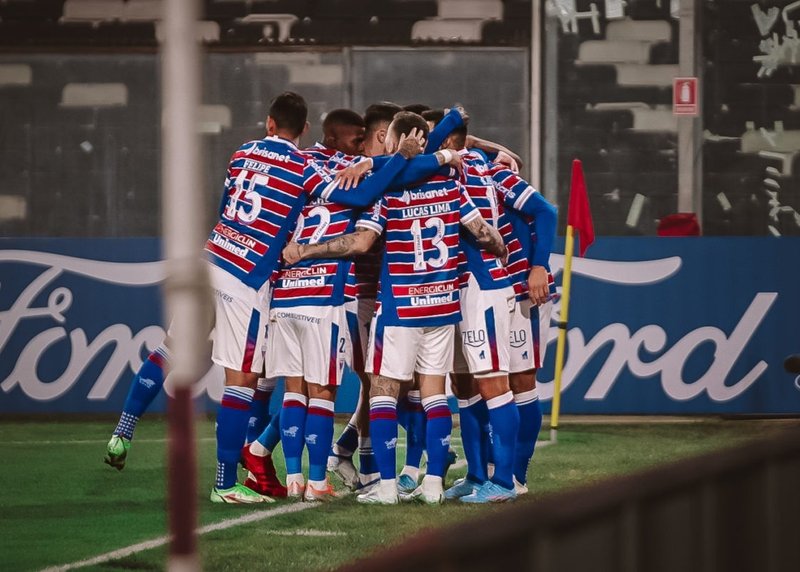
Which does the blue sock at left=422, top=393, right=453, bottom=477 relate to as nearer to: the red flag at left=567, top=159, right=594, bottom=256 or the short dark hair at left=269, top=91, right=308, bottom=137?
the short dark hair at left=269, top=91, right=308, bottom=137

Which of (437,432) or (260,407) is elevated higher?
(437,432)

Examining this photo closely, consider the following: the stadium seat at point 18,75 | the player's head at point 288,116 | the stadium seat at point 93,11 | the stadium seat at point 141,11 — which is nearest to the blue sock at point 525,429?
the player's head at point 288,116

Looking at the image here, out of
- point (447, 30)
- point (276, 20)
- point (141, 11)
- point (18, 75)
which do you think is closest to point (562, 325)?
point (447, 30)

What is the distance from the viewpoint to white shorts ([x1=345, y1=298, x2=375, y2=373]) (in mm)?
7754

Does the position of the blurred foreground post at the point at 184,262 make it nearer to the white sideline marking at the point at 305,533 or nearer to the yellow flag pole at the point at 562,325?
the white sideline marking at the point at 305,533

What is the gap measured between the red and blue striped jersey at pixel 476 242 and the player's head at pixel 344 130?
0.59 meters

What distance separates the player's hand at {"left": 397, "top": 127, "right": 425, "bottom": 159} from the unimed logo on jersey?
4.10 metres

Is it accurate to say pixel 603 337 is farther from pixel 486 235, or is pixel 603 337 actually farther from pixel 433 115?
pixel 486 235

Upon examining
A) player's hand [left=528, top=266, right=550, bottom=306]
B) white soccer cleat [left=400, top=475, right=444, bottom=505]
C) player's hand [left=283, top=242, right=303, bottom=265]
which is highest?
player's hand [left=283, top=242, right=303, bottom=265]

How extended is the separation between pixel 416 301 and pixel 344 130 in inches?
44.5

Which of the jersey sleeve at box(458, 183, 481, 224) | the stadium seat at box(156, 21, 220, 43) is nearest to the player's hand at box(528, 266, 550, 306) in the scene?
the jersey sleeve at box(458, 183, 481, 224)

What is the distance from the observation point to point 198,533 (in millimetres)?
6422

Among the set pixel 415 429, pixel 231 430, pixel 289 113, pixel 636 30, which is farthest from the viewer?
pixel 636 30

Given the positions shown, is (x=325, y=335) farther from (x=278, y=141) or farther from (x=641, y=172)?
(x=641, y=172)
